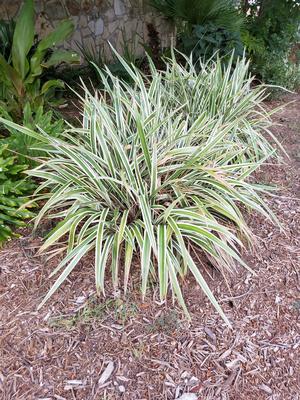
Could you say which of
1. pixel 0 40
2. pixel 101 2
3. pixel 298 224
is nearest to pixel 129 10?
pixel 101 2

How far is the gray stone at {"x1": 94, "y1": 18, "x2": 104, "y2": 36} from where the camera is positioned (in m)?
4.88

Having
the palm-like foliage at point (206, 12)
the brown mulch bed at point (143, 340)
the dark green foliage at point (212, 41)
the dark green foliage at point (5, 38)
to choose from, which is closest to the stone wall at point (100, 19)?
the dark green foliage at point (5, 38)

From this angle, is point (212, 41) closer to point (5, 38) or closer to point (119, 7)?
point (5, 38)

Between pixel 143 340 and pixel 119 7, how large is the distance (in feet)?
15.7

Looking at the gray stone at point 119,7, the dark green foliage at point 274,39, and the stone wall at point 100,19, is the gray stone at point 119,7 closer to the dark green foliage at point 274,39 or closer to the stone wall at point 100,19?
the stone wall at point 100,19

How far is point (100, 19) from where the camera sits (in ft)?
16.1

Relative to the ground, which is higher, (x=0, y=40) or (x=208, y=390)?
(x=0, y=40)

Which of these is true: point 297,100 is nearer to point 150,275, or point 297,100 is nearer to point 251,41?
point 251,41

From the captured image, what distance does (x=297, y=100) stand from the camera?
4.24 metres

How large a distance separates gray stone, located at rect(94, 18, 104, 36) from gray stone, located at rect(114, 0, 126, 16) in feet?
1.07

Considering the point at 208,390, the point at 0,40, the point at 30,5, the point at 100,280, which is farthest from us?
the point at 0,40

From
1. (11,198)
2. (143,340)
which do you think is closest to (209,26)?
(11,198)

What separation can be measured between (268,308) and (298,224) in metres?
0.67

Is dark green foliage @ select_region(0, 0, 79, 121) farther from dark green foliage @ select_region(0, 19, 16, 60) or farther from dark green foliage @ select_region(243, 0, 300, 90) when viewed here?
dark green foliage @ select_region(243, 0, 300, 90)
